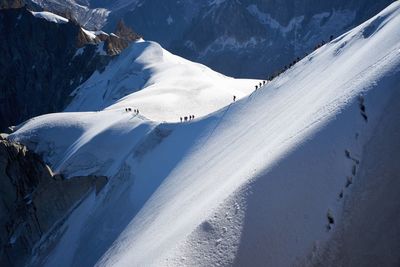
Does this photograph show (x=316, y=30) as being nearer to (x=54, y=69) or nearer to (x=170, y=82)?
(x=54, y=69)

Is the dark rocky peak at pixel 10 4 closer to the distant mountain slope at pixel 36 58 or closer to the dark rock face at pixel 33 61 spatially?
the distant mountain slope at pixel 36 58

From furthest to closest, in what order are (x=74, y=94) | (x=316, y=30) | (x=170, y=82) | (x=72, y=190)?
(x=316, y=30), (x=74, y=94), (x=170, y=82), (x=72, y=190)

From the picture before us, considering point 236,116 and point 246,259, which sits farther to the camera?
point 236,116

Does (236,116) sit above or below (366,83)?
below

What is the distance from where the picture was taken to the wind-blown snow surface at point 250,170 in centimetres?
1858

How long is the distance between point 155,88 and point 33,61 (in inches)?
2945

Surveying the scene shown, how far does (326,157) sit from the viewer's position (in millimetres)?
19500

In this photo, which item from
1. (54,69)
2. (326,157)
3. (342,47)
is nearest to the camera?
(326,157)

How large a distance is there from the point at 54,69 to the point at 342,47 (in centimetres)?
10079

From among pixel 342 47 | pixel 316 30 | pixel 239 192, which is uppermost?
pixel 342 47

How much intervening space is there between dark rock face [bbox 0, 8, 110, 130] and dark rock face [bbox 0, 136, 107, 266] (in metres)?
70.3

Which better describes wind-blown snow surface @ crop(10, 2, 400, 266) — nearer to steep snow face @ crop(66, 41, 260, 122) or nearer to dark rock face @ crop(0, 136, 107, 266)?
dark rock face @ crop(0, 136, 107, 266)

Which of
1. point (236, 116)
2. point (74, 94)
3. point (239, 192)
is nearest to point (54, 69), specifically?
point (74, 94)

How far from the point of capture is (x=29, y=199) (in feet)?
136
